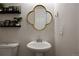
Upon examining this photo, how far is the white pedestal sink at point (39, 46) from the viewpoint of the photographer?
2.95ft

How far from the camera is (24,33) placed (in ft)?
3.11

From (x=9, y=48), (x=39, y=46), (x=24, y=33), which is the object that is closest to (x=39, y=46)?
(x=39, y=46)

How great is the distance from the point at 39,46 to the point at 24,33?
174 millimetres

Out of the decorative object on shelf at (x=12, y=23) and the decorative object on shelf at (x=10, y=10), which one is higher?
the decorative object on shelf at (x=10, y=10)

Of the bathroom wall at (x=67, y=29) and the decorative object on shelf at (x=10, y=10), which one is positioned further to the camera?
the decorative object on shelf at (x=10, y=10)

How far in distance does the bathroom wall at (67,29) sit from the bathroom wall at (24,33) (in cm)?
6

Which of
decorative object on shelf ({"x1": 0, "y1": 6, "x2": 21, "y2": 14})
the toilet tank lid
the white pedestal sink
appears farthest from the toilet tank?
decorative object on shelf ({"x1": 0, "y1": 6, "x2": 21, "y2": 14})

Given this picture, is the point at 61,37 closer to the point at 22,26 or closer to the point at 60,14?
the point at 60,14

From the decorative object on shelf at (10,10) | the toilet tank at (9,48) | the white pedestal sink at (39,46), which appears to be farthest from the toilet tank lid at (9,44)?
the decorative object on shelf at (10,10)

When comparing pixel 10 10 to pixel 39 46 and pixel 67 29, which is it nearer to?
pixel 39 46

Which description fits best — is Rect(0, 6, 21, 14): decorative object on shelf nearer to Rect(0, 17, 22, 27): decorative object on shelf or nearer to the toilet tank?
Rect(0, 17, 22, 27): decorative object on shelf

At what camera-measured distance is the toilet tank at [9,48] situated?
3.03 ft

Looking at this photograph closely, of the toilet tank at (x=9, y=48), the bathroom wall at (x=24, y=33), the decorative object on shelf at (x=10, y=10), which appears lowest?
the toilet tank at (x=9, y=48)

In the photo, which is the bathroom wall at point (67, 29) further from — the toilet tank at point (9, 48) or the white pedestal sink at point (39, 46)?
the toilet tank at point (9, 48)
